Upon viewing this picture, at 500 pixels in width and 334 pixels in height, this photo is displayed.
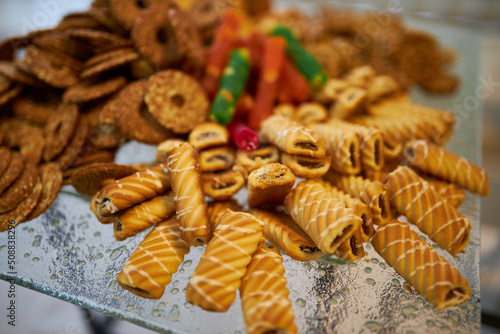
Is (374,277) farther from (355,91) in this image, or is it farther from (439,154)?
(355,91)

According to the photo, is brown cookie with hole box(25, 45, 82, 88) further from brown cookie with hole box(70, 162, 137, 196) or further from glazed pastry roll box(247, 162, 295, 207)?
glazed pastry roll box(247, 162, 295, 207)

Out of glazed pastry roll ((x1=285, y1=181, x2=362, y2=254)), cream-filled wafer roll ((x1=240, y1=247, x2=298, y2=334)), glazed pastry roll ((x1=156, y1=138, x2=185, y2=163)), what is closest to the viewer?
cream-filled wafer roll ((x1=240, y1=247, x2=298, y2=334))

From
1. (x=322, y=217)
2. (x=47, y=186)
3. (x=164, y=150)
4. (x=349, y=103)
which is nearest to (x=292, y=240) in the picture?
(x=322, y=217)

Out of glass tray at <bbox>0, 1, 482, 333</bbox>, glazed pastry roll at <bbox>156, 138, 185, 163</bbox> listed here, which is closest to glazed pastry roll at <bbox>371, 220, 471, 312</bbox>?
glass tray at <bbox>0, 1, 482, 333</bbox>

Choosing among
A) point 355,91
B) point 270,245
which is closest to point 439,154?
point 355,91

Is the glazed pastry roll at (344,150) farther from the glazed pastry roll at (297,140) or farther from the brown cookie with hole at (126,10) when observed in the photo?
the brown cookie with hole at (126,10)

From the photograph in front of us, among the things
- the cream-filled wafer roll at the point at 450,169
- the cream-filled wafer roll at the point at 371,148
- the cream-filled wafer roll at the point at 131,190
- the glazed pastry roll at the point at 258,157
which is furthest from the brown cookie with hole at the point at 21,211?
the cream-filled wafer roll at the point at 450,169

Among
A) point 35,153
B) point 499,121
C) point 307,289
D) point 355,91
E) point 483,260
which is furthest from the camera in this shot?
point 499,121
